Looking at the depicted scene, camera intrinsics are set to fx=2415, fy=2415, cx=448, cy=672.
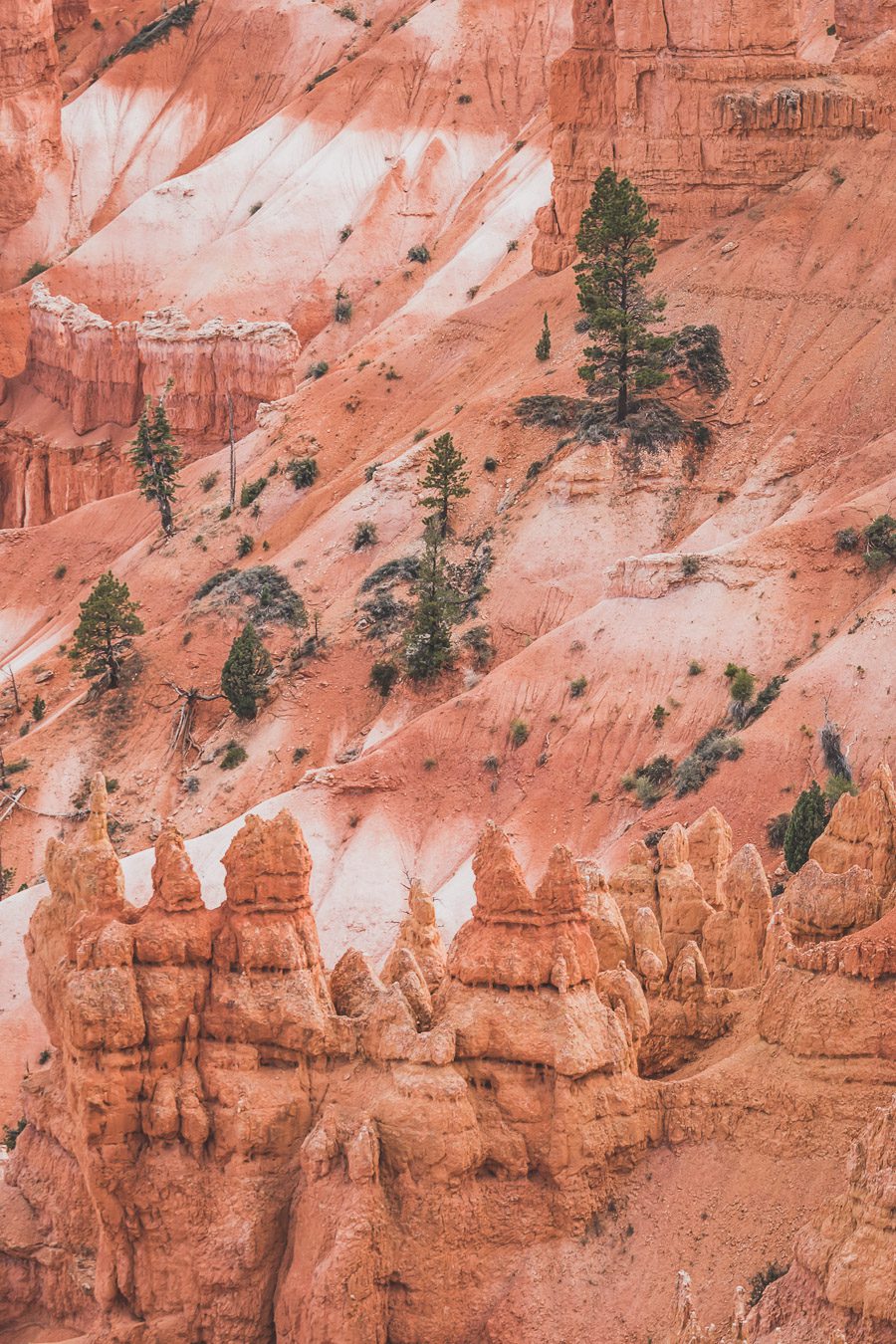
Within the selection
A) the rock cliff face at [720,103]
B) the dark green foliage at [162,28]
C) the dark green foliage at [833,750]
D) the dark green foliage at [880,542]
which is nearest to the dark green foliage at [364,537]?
the rock cliff face at [720,103]

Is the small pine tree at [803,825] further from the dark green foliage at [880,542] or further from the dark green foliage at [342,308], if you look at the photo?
the dark green foliage at [342,308]

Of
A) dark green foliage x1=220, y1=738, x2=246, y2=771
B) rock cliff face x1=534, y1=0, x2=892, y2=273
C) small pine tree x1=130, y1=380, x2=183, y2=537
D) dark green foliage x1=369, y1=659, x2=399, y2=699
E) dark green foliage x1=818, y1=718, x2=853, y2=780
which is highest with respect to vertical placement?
rock cliff face x1=534, y1=0, x2=892, y2=273

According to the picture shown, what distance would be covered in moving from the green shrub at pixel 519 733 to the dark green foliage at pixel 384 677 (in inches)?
398

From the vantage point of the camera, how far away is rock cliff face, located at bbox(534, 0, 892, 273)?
98125 mm

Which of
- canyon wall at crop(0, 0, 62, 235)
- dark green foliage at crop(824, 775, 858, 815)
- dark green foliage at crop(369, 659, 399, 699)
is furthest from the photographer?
canyon wall at crop(0, 0, 62, 235)

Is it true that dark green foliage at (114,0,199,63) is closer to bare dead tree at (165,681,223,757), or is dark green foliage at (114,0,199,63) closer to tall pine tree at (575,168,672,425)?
tall pine tree at (575,168,672,425)

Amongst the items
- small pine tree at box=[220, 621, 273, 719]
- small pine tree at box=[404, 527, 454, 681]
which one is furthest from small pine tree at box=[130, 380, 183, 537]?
small pine tree at box=[404, 527, 454, 681]

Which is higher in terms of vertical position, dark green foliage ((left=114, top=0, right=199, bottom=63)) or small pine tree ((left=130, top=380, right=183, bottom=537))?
dark green foliage ((left=114, top=0, right=199, bottom=63))

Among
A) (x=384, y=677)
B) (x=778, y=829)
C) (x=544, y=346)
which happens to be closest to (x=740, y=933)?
(x=778, y=829)

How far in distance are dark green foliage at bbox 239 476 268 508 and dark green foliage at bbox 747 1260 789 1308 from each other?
80086 mm

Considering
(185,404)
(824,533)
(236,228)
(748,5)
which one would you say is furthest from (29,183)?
(824,533)

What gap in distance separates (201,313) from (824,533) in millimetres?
71313

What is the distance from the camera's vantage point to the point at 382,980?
39.0 m

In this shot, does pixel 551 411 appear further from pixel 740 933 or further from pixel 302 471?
pixel 740 933
